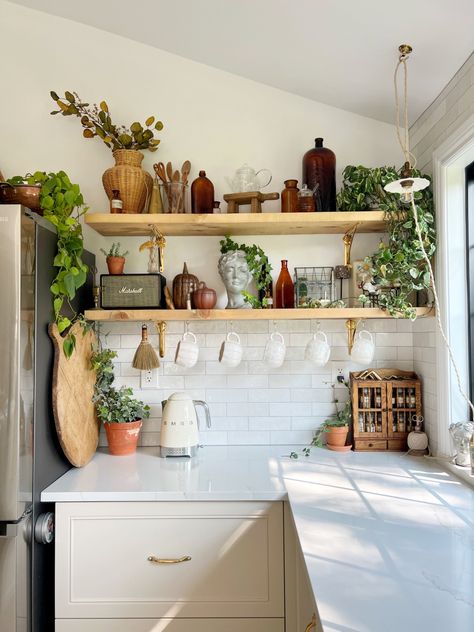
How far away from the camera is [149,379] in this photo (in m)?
2.35

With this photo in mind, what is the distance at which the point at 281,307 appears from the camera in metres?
2.26

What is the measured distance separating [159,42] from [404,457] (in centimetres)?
231

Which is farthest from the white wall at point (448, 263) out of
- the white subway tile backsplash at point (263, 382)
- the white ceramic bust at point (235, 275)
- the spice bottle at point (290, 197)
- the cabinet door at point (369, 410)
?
the white ceramic bust at point (235, 275)

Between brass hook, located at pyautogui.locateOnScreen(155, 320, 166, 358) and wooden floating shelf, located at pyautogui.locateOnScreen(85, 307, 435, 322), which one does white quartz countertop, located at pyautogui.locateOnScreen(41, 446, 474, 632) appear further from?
wooden floating shelf, located at pyautogui.locateOnScreen(85, 307, 435, 322)

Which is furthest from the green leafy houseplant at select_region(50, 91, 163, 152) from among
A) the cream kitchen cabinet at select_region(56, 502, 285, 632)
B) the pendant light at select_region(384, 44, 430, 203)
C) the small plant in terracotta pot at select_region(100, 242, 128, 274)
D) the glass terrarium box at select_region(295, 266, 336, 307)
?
the cream kitchen cabinet at select_region(56, 502, 285, 632)

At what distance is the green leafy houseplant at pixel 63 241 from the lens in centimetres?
185

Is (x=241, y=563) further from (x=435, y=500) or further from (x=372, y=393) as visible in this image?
(x=372, y=393)

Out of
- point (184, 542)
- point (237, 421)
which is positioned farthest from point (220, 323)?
point (184, 542)

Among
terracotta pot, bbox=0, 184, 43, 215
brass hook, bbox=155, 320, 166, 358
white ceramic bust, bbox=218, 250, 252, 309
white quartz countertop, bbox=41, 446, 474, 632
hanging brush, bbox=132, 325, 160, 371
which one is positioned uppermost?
terracotta pot, bbox=0, 184, 43, 215

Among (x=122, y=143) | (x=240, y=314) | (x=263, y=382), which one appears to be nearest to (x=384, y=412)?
(x=263, y=382)

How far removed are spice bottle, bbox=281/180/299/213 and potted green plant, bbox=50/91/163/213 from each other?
654 millimetres

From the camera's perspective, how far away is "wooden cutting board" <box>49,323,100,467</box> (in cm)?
185

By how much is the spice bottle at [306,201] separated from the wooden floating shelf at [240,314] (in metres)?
0.47

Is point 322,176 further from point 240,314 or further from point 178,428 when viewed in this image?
point 178,428
